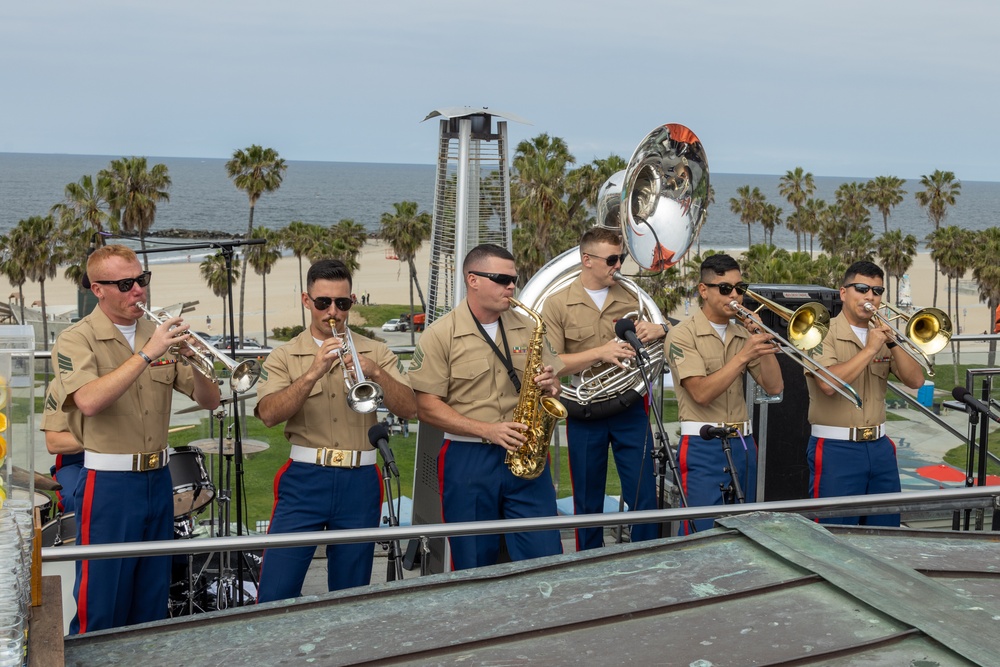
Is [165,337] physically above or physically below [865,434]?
above

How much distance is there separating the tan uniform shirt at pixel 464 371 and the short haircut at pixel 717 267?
1.27m

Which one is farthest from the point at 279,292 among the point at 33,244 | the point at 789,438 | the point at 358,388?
the point at 358,388

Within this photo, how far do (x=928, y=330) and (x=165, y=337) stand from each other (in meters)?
3.96

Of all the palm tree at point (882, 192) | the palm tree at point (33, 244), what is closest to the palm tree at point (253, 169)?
the palm tree at point (33, 244)

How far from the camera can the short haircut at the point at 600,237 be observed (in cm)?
598

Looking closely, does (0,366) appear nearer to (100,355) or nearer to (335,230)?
(100,355)

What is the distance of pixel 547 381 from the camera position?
4949 mm

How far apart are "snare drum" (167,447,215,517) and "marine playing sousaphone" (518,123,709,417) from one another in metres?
2.06

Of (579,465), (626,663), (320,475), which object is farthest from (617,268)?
(626,663)

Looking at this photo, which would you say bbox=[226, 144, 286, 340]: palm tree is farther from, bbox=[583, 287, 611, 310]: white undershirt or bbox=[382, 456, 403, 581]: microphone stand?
bbox=[382, 456, 403, 581]: microphone stand

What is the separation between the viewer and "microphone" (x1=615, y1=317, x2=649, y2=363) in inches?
208

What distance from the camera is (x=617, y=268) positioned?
6.06m

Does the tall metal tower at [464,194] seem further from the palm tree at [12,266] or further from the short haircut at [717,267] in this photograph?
the palm tree at [12,266]

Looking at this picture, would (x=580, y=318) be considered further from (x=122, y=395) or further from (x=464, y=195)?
(x=122, y=395)
